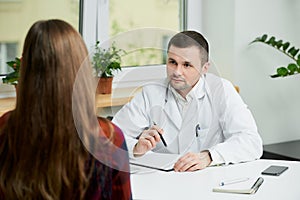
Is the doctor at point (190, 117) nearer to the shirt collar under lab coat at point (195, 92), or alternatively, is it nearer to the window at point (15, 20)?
the shirt collar under lab coat at point (195, 92)

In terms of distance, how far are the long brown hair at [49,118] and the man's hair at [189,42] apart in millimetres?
856

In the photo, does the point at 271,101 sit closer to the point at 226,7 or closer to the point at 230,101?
the point at 226,7

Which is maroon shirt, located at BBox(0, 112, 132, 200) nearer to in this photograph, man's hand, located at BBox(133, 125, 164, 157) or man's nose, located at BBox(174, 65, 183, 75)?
man's hand, located at BBox(133, 125, 164, 157)

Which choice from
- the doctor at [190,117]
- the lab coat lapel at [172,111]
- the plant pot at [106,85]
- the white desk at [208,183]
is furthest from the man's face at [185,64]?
the white desk at [208,183]

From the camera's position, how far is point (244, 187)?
6.54 feet

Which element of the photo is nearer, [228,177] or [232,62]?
[228,177]

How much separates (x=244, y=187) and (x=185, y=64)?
0.54 m

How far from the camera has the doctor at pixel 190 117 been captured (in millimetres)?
2268

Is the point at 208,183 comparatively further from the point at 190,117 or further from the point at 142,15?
the point at 142,15

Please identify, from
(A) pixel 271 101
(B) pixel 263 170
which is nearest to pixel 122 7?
(A) pixel 271 101

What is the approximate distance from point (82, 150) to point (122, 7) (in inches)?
84.1

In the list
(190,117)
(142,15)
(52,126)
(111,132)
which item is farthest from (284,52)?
(52,126)

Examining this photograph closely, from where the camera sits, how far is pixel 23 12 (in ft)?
10.2

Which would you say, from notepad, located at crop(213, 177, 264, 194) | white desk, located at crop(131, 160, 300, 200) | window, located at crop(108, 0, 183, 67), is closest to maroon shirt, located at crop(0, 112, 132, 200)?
white desk, located at crop(131, 160, 300, 200)
